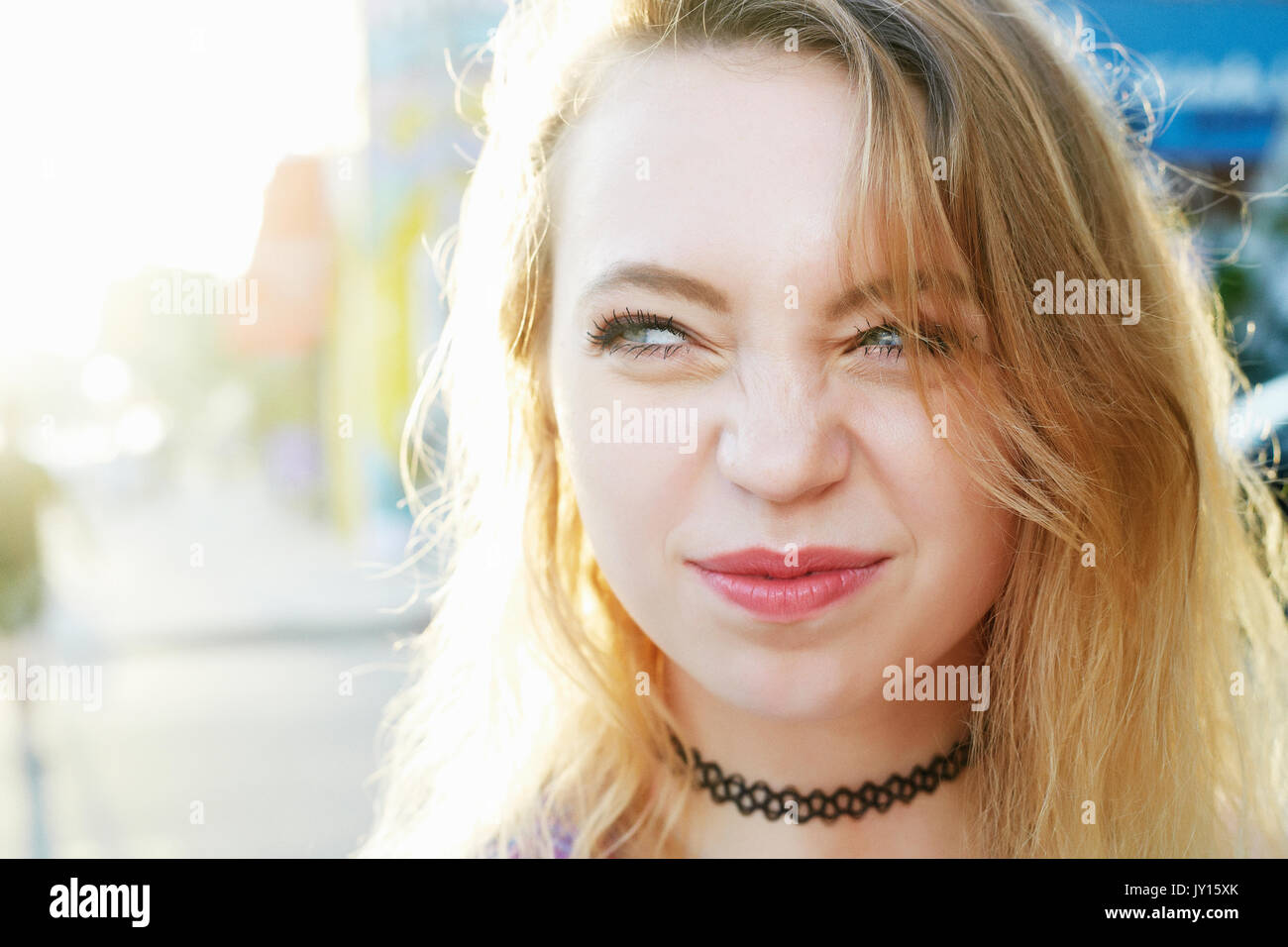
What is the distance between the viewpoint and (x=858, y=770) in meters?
1.19

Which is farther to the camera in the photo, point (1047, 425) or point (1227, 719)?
point (1227, 719)

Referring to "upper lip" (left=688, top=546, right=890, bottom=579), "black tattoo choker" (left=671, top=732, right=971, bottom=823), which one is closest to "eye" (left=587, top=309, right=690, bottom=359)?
"upper lip" (left=688, top=546, right=890, bottom=579)

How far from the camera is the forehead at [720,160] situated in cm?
98

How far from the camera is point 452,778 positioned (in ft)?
4.80

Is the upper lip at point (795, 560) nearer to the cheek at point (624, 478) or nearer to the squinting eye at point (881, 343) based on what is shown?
the cheek at point (624, 478)

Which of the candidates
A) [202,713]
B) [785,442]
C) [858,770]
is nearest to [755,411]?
[785,442]

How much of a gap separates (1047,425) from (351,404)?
23.5ft

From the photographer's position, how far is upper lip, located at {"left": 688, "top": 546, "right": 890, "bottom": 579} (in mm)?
1013

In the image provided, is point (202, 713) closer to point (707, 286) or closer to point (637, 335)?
point (637, 335)

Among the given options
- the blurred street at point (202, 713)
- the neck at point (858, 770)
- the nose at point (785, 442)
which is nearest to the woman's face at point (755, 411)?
the nose at point (785, 442)

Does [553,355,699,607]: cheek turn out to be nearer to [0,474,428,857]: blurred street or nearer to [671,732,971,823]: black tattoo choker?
[671,732,971,823]: black tattoo choker
